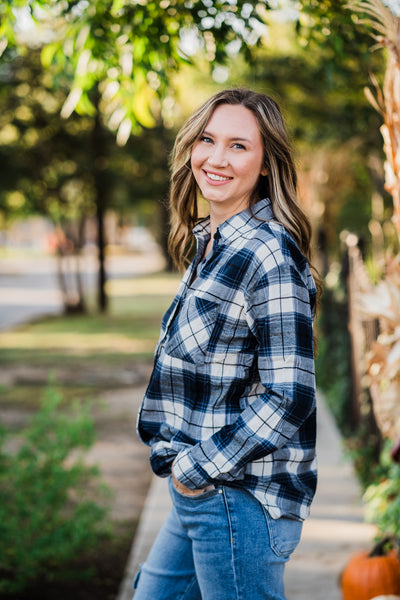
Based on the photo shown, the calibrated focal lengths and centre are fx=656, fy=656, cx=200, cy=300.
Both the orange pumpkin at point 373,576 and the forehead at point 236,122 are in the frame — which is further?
the orange pumpkin at point 373,576

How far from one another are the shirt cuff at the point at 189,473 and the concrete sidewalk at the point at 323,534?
1812 millimetres

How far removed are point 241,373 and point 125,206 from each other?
16076mm

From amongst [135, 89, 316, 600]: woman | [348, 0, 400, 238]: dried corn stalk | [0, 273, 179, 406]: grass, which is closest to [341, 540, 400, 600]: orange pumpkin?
[135, 89, 316, 600]: woman

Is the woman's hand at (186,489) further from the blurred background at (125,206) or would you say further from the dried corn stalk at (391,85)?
the dried corn stalk at (391,85)

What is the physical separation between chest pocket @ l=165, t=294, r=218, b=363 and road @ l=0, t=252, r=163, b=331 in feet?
42.1

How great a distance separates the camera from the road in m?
16.9

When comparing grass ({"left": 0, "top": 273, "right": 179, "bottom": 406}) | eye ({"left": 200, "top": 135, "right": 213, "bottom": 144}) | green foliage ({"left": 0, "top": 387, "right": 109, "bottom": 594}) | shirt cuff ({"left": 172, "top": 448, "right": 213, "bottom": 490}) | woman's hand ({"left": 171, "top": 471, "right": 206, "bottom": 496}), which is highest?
eye ({"left": 200, "top": 135, "right": 213, "bottom": 144})

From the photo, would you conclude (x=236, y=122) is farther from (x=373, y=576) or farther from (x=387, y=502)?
(x=387, y=502)

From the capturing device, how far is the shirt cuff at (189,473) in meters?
1.62

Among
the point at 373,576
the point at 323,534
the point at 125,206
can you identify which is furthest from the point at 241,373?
the point at 125,206

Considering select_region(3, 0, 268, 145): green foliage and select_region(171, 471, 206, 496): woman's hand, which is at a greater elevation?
select_region(3, 0, 268, 145): green foliage

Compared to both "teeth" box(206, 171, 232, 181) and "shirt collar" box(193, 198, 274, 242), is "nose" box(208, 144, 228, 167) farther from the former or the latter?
"shirt collar" box(193, 198, 274, 242)

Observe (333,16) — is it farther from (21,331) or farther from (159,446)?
(21,331)

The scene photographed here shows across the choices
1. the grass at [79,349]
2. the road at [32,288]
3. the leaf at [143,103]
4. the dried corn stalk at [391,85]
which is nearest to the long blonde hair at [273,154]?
the dried corn stalk at [391,85]
